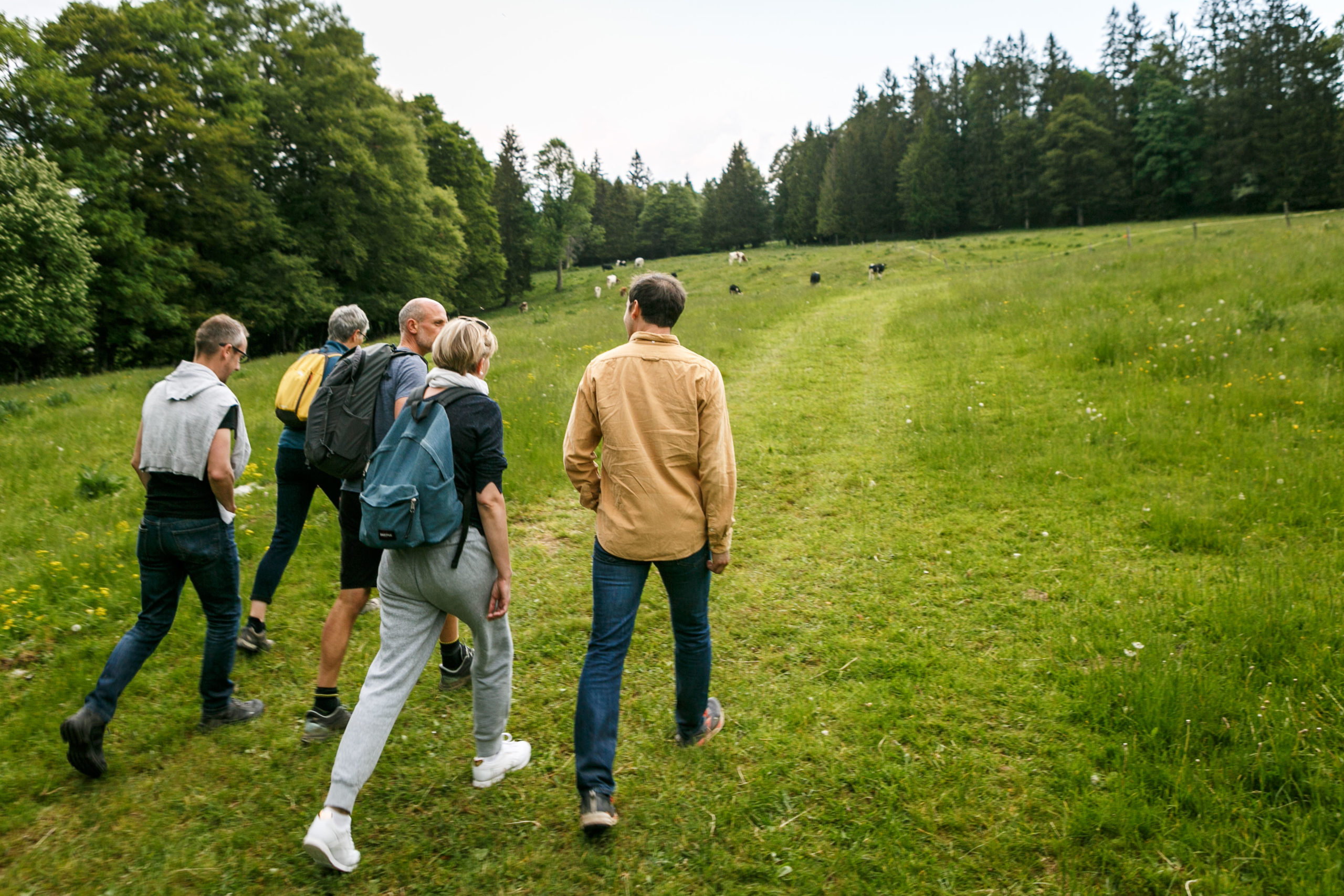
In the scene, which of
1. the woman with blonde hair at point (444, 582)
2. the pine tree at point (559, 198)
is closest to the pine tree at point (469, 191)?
the pine tree at point (559, 198)

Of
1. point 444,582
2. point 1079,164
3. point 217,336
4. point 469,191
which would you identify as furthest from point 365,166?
point 1079,164

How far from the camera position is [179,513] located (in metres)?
3.56

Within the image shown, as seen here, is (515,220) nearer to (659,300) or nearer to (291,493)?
(291,493)

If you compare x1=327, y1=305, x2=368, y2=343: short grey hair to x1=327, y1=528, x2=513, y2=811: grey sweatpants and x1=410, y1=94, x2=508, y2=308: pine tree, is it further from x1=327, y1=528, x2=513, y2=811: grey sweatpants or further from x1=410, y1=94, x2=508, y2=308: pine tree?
x1=410, y1=94, x2=508, y2=308: pine tree

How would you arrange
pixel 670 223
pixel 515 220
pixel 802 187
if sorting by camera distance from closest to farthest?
pixel 515 220, pixel 802 187, pixel 670 223

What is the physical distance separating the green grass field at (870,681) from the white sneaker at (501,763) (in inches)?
3.0

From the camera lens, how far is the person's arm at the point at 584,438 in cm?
313

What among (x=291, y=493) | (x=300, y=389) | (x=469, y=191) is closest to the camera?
(x=300, y=389)

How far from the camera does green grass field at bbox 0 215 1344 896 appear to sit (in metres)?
2.91

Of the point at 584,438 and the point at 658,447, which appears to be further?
the point at 584,438

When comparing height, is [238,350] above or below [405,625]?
above

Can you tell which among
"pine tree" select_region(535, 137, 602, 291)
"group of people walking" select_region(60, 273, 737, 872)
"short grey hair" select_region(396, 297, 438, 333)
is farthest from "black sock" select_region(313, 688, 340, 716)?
"pine tree" select_region(535, 137, 602, 291)

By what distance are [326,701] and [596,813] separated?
184cm

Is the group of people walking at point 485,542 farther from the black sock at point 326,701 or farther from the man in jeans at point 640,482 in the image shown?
the black sock at point 326,701
